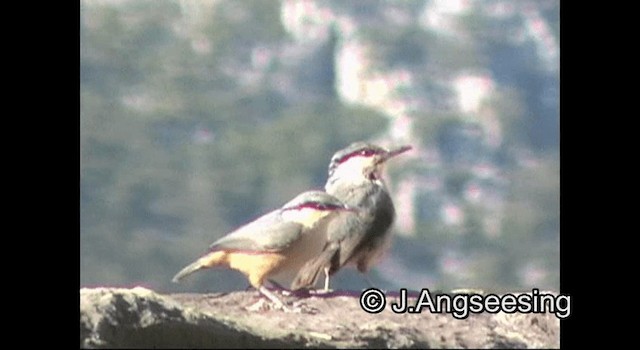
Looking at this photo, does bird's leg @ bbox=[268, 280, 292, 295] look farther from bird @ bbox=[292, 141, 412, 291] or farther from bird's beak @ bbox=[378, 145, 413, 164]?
bird's beak @ bbox=[378, 145, 413, 164]

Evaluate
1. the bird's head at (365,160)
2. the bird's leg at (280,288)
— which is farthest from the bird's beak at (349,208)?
the bird's leg at (280,288)

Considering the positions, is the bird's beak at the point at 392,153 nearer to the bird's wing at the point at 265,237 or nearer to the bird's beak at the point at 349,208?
the bird's beak at the point at 349,208

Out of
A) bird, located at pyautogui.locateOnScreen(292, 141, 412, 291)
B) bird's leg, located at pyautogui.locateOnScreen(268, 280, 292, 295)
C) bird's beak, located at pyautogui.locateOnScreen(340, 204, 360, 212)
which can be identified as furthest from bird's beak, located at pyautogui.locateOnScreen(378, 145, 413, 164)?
bird's leg, located at pyautogui.locateOnScreen(268, 280, 292, 295)

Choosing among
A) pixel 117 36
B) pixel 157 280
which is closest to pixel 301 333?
pixel 157 280

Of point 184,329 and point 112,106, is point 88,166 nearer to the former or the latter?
point 112,106

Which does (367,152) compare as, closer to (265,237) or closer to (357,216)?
(357,216)
